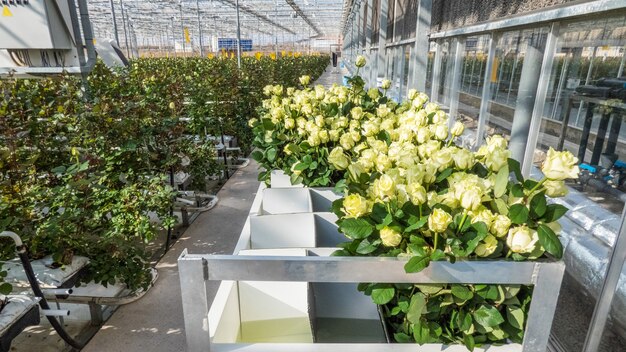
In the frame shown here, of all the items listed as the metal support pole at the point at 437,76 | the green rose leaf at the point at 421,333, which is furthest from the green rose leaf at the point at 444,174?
the metal support pole at the point at 437,76

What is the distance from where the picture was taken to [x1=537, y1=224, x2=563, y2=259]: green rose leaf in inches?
29.1

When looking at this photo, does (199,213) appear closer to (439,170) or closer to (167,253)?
(167,253)

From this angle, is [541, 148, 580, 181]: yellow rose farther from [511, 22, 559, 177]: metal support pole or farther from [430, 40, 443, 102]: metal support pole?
[430, 40, 443, 102]: metal support pole

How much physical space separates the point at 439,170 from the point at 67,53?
346 cm

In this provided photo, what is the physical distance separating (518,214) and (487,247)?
9 centimetres

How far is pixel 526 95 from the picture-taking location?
1598 mm

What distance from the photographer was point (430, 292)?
794 millimetres

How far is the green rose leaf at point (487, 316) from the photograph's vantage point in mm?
799

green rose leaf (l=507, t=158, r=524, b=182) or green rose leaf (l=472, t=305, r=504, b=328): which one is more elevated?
green rose leaf (l=507, t=158, r=524, b=182)

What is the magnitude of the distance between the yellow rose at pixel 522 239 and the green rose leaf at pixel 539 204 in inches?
2.2

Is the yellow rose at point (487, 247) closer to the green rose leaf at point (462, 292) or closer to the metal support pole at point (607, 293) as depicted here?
the green rose leaf at point (462, 292)

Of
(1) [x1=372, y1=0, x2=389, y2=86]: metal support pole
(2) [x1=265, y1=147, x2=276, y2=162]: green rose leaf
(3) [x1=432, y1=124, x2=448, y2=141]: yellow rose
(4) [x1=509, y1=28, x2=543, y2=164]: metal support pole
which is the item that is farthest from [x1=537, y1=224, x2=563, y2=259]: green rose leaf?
(1) [x1=372, y1=0, x2=389, y2=86]: metal support pole

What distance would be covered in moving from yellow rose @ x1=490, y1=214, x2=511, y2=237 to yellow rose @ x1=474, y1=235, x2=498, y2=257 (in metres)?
0.02

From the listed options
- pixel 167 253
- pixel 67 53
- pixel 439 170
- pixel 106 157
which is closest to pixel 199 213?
pixel 167 253
